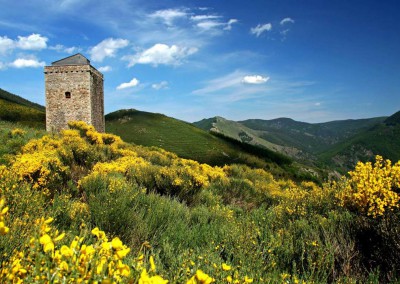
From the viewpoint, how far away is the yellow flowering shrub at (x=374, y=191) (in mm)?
4285

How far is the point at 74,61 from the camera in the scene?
23.7m

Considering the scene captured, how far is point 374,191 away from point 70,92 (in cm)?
2316

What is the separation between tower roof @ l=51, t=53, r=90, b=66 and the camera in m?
23.5

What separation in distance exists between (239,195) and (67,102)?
18505 mm

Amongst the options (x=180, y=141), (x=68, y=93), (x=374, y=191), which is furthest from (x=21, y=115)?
(x=374, y=191)

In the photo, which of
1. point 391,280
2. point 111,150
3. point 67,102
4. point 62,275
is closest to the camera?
point 62,275

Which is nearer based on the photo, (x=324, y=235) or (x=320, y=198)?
(x=324, y=235)

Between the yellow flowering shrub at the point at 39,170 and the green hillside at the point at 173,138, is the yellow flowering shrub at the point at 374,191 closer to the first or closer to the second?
Answer: the yellow flowering shrub at the point at 39,170

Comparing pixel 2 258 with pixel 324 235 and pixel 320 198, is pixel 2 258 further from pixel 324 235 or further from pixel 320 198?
pixel 320 198

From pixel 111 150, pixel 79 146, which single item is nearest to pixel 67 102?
pixel 111 150

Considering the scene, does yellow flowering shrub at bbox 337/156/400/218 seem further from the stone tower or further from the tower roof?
the tower roof

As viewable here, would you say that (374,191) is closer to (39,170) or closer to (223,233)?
(223,233)

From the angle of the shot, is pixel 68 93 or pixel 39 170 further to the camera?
pixel 68 93

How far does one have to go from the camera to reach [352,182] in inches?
205
